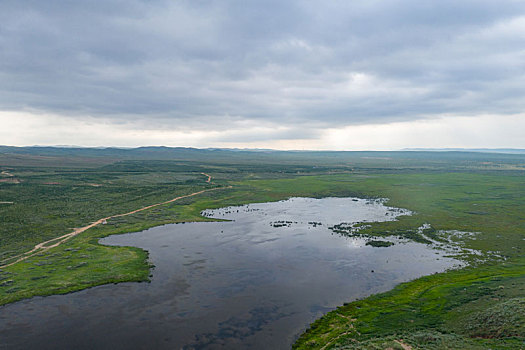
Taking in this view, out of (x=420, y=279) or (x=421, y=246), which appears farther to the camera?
(x=421, y=246)

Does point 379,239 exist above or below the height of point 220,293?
above

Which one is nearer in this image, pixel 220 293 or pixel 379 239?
pixel 220 293

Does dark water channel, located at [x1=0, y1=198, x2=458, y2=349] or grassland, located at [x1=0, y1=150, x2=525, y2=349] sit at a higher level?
grassland, located at [x1=0, y1=150, x2=525, y2=349]

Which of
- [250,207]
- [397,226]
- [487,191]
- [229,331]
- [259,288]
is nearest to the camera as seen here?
[229,331]

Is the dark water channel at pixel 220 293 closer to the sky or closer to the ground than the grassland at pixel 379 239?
closer to the ground

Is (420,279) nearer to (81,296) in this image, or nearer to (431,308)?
(431,308)

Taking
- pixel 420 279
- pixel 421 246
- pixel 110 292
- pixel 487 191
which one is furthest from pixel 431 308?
pixel 487 191

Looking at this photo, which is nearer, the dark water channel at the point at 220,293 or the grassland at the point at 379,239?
the grassland at the point at 379,239

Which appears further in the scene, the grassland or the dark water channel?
the dark water channel
